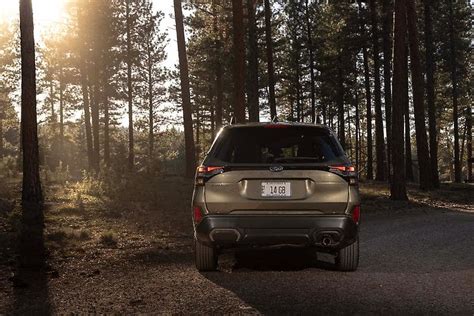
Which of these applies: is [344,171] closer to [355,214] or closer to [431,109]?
[355,214]

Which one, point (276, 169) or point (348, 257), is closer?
point (276, 169)

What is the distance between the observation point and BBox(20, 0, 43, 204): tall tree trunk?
13.4 m

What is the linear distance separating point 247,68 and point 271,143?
30.7m

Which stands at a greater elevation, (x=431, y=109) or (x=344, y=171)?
(x=431, y=109)

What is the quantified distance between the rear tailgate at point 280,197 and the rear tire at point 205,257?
2.74 feet

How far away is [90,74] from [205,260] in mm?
30027

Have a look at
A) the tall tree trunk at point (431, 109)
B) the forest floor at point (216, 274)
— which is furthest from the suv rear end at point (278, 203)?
the tall tree trunk at point (431, 109)

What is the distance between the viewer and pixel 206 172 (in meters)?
6.28

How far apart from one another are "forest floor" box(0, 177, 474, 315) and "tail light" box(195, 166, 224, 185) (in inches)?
52.8

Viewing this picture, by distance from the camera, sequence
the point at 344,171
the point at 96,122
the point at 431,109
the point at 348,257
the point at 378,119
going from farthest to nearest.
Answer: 1. the point at 96,122
2. the point at 378,119
3. the point at 431,109
4. the point at 348,257
5. the point at 344,171

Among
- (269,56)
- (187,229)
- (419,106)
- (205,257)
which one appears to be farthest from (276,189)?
(269,56)

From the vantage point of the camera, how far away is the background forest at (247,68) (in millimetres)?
25828

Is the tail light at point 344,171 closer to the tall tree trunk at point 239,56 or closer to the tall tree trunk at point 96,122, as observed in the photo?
the tall tree trunk at point 239,56

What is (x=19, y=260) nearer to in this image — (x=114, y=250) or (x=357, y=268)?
(x=114, y=250)
